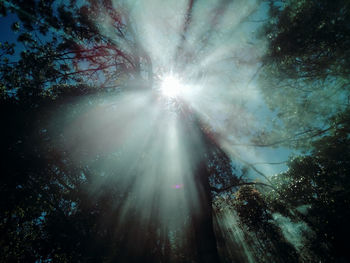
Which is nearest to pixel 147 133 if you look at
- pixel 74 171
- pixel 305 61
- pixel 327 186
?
pixel 74 171

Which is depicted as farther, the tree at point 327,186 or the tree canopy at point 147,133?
Answer: the tree at point 327,186

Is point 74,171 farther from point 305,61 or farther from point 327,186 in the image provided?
point 327,186

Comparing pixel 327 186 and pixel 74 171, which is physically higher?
pixel 74 171

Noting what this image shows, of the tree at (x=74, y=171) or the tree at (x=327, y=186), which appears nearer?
the tree at (x=74, y=171)

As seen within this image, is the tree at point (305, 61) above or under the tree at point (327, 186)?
above

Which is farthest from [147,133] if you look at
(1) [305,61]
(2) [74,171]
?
(1) [305,61]

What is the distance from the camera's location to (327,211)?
923cm

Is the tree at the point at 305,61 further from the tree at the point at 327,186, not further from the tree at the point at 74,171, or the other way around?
the tree at the point at 74,171

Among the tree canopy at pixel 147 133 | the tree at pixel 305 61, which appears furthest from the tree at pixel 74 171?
the tree at pixel 305 61

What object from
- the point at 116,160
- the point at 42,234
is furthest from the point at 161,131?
the point at 42,234

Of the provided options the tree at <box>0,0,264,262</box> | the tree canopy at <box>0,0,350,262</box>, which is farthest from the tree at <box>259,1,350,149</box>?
the tree at <box>0,0,264,262</box>

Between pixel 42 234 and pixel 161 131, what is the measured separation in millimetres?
5810

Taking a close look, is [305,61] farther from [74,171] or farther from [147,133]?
[74,171]

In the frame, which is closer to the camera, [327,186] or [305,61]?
[305,61]
